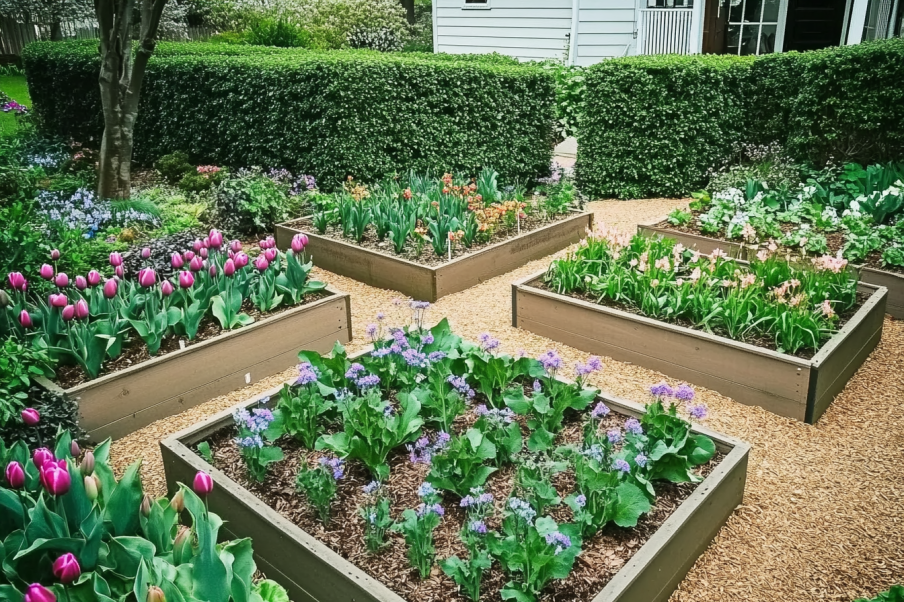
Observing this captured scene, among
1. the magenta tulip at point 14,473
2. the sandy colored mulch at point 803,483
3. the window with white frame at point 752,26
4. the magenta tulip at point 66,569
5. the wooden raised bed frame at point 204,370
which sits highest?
the window with white frame at point 752,26

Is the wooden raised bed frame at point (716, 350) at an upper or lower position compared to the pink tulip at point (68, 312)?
lower

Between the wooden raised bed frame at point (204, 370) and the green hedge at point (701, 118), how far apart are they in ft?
18.1

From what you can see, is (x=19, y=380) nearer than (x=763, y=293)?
Yes

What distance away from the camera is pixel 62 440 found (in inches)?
107

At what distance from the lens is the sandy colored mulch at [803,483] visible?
3049 mm

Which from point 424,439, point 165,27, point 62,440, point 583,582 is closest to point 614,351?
point 424,439

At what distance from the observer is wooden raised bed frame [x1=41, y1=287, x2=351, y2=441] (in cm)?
409

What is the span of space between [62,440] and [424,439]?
1479 mm

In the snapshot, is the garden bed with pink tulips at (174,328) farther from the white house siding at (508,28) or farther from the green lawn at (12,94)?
the white house siding at (508,28)

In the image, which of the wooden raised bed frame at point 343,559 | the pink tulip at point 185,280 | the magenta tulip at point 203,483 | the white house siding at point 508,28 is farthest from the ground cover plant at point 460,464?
the white house siding at point 508,28

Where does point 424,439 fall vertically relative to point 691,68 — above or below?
below

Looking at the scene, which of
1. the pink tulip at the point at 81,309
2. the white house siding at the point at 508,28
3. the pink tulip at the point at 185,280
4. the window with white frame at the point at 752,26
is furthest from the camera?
the white house siding at the point at 508,28

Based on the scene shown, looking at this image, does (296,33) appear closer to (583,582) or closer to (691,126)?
(691,126)

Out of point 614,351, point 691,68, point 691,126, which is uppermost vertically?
point 691,68
